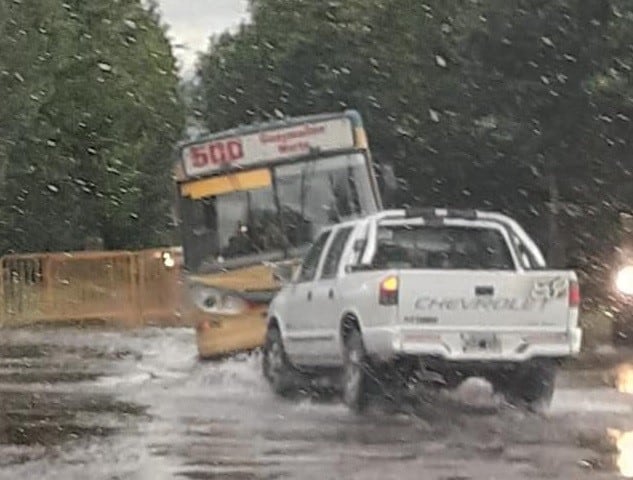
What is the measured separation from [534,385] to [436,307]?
1447mm

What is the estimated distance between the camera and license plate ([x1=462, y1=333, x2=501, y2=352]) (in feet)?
49.6

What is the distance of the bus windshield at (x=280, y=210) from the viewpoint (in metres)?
21.8

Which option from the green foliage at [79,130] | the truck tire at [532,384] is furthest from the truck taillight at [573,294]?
the green foliage at [79,130]

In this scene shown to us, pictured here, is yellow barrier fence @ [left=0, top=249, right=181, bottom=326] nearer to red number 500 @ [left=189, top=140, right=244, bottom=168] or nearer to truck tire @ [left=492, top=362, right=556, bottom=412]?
red number 500 @ [left=189, top=140, right=244, bottom=168]

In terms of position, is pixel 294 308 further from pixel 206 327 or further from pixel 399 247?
pixel 206 327

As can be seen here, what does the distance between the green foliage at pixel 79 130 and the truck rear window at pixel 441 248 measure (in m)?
24.4

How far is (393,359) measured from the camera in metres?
15.0

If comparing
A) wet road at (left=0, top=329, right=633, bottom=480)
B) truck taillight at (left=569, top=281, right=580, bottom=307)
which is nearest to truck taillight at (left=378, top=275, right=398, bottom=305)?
wet road at (left=0, top=329, right=633, bottom=480)

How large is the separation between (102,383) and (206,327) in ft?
7.30

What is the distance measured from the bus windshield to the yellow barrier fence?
46.9 feet

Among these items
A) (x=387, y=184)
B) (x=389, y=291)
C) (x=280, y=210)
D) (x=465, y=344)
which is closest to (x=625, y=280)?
(x=387, y=184)

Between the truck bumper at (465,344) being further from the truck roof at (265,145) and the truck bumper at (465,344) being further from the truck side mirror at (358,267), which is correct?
the truck roof at (265,145)

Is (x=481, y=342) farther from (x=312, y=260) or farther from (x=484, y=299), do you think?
(x=312, y=260)

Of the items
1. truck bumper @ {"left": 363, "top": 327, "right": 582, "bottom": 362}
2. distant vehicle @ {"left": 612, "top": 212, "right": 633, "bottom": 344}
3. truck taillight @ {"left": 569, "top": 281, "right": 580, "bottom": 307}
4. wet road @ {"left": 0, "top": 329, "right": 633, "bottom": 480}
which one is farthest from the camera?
distant vehicle @ {"left": 612, "top": 212, "right": 633, "bottom": 344}
